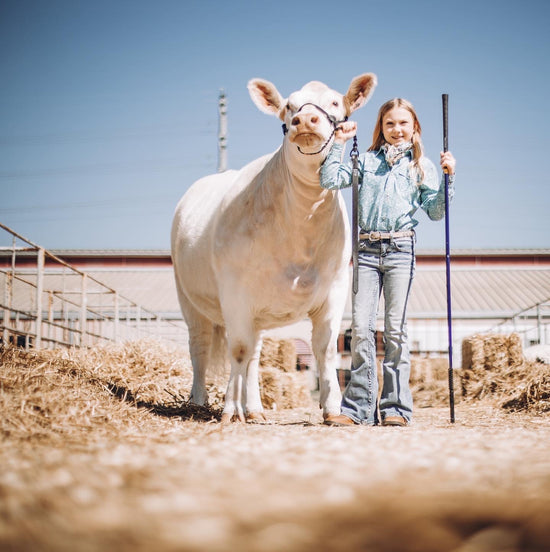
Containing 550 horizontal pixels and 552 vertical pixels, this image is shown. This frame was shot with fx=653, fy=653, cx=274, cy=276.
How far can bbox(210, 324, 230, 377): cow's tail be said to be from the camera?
6.46 meters

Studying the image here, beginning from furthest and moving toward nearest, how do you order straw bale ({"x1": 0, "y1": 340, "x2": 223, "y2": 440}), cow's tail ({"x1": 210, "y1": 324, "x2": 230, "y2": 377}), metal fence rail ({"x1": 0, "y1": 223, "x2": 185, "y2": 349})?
metal fence rail ({"x1": 0, "y1": 223, "x2": 185, "y2": 349}), cow's tail ({"x1": 210, "y1": 324, "x2": 230, "y2": 377}), straw bale ({"x1": 0, "y1": 340, "x2": 223, "y2": 440})

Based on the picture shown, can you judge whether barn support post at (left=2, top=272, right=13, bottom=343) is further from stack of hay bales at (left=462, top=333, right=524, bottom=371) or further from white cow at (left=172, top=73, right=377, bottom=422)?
stack of hay bales at (left=462, top=333, right=524, bottom=371)

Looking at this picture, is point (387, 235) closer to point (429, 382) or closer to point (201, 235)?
point (201, 235)

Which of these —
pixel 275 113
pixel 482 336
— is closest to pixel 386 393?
pixel 275 113

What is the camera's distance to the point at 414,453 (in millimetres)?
2277

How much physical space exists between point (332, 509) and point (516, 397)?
5.48 meters

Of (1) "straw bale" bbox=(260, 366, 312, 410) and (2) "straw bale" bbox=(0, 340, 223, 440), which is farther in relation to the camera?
(1) "straw bale" bbox=(260, 366, 312, 410)

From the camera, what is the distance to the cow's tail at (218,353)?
254 inches

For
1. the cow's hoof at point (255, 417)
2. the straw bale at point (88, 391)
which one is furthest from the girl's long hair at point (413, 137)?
the straw bale at point (88, 391)

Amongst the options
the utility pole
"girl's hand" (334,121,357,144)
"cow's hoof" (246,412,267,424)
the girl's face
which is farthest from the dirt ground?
the utility pole

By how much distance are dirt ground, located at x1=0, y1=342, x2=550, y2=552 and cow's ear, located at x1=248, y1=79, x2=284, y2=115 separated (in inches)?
114

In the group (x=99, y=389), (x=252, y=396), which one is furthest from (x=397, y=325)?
(x=99, y=389)

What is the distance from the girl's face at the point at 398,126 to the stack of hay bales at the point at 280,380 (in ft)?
14.1

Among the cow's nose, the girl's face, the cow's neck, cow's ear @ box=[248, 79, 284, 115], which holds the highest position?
cow's ear @ box=[248, 79, 284, 115]
